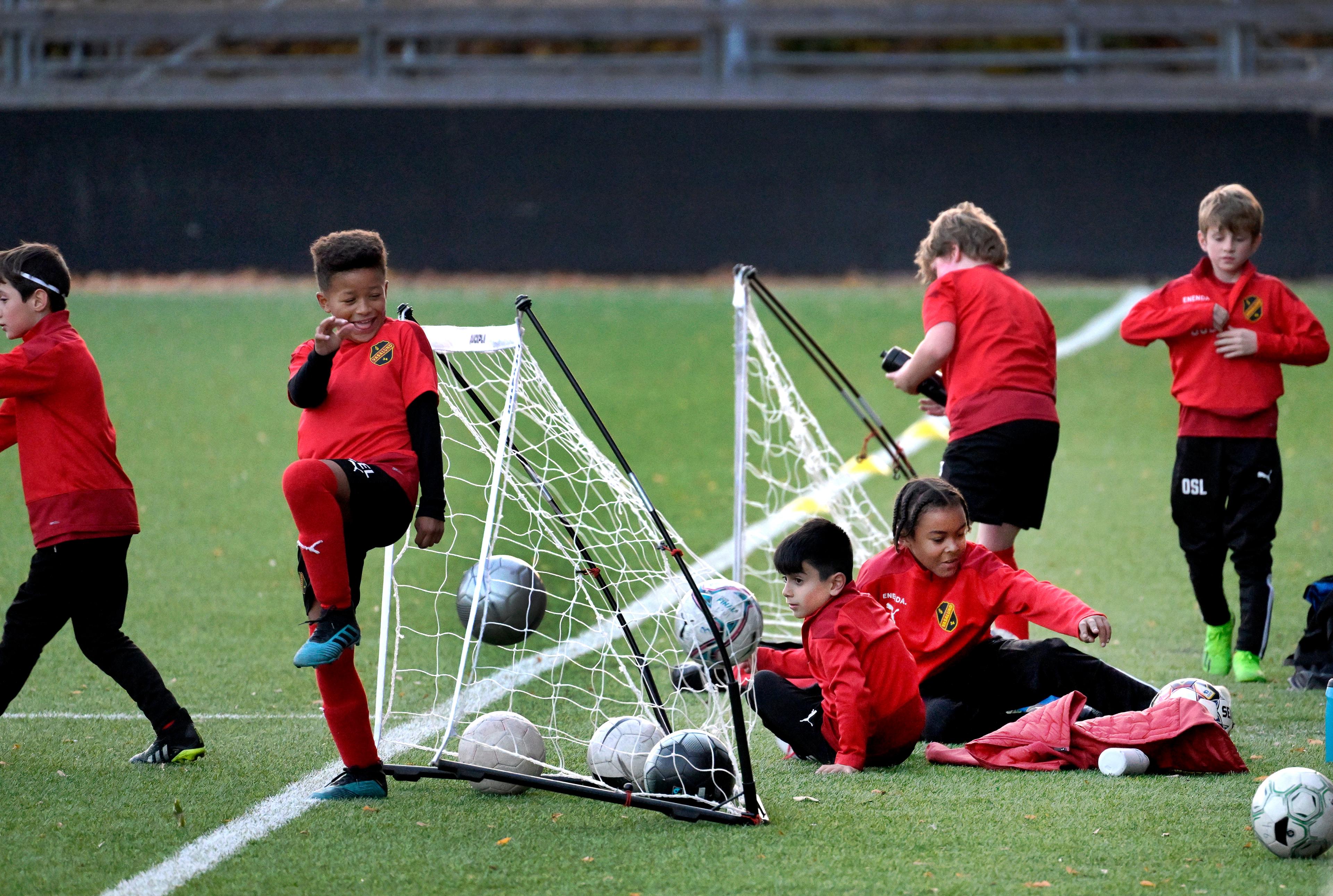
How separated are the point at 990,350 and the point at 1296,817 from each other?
8.00 ft

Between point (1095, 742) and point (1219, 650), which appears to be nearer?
point (1095, 742)

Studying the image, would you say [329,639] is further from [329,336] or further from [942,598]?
[942,598]

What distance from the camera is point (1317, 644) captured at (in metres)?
5.66

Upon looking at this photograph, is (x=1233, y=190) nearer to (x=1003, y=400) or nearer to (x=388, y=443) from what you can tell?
(x=1003, y=400)

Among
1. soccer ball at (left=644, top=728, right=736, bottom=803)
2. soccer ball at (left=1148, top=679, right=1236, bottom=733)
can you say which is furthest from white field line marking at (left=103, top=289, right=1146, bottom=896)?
soccer ball at (left=1148, top=679, right=1236, bottom=733)

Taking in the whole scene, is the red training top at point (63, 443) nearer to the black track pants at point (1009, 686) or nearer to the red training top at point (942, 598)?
the red training top at point (942, 598)

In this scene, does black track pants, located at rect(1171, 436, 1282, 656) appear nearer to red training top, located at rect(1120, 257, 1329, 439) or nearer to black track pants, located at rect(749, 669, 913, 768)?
red training top, located at rect(1120, 257, 1329, 439)

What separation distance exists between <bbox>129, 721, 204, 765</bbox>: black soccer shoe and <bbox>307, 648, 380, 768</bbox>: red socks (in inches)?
28.6

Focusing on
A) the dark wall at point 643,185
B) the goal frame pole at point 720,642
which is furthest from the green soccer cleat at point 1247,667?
the dark wall at point 643,185

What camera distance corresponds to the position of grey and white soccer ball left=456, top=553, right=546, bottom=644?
487 centimetres

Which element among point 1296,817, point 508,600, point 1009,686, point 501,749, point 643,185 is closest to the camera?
point 1296,817

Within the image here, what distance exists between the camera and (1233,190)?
5.95m

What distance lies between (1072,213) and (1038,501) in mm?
15343

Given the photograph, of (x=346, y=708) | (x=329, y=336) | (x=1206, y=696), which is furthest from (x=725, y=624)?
(x=329, y=336)
